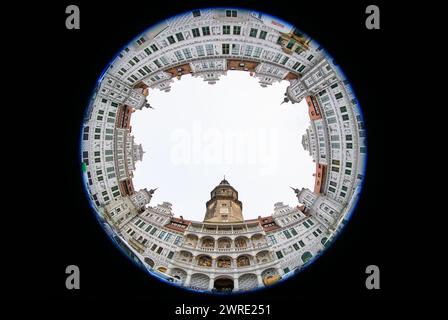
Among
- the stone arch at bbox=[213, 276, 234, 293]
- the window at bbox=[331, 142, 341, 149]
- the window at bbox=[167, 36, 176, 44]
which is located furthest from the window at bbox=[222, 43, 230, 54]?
the stone arch at bbox=[213, 276, 234, 293]

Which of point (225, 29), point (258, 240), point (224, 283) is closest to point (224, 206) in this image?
point (258, 240)

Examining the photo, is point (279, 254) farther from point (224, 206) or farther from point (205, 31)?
point (205, 31)

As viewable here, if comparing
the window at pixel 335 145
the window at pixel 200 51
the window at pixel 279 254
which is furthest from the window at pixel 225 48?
the window at pixel 279 254

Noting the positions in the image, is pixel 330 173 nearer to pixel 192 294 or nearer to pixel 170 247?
pixel 170 247

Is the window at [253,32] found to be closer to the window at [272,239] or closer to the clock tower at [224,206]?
the window at [272,239]

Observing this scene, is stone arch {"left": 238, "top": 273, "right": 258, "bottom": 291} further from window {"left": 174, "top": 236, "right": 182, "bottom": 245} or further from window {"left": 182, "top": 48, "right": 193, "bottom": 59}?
window {"left": 182, "top": 48, "right": 193, "bottom": 59}
